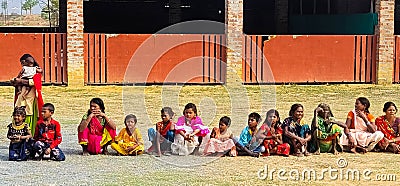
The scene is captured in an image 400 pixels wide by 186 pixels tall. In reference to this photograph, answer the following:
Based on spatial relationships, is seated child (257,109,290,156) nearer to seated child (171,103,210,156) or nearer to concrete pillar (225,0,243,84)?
seated child (171,103,210,156)

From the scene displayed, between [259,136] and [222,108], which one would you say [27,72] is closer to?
[259,136]

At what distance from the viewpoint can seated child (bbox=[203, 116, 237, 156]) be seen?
30.1ft

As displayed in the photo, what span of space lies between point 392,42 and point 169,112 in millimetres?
13064

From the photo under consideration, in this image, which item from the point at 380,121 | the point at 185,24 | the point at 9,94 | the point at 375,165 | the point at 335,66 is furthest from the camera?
the point at 185,24

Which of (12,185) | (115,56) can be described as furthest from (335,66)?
(12,185)

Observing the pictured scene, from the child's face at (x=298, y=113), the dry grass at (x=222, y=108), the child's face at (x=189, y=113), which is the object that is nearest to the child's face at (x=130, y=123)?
the dry grass at (x=222, y=108)

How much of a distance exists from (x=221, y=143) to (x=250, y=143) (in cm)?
38

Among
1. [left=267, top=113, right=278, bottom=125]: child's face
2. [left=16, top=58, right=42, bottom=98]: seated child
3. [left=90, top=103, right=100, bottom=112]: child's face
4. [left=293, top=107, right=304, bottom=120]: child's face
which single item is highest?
[left=16, top=58, right=42, bottom=98]: seated child

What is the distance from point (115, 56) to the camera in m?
19.9

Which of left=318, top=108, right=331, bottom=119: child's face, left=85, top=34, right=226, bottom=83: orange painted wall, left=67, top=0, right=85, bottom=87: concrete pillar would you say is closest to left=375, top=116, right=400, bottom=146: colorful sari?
left=318, top=108, right=331, bottom=119: child's face

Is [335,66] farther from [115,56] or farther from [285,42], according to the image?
[115,56]

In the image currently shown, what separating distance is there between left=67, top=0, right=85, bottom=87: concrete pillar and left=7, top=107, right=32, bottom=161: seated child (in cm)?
1062

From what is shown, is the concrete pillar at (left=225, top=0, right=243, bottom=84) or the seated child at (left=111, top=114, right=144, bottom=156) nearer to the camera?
the seated child at (left=111, top=114, right=144, bottom=156)

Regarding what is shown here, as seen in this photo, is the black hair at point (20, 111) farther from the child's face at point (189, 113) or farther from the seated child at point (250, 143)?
the seated child at point (250, 143)
